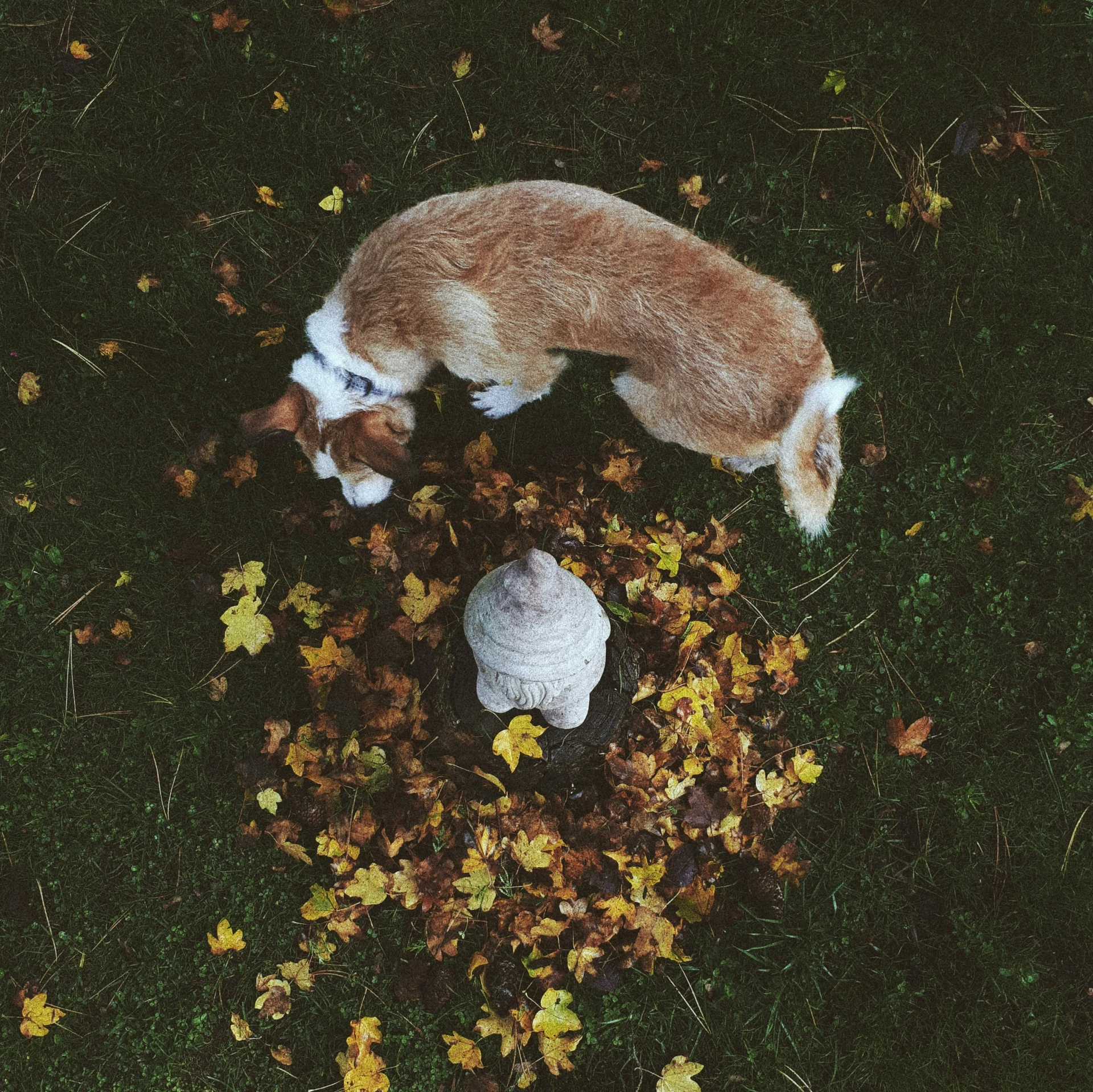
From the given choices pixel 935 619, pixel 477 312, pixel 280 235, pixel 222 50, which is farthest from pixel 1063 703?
pixel 222 50

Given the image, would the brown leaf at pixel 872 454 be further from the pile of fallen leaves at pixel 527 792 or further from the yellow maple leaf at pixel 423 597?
the yellow maple leaf at pixel 423 597

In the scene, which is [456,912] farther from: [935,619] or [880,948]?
[935,619]

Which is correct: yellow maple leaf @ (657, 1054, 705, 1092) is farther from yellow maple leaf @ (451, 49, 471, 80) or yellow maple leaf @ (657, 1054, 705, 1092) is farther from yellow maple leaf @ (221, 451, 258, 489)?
yellow maple leaf @ (451, 49, 471, 80)

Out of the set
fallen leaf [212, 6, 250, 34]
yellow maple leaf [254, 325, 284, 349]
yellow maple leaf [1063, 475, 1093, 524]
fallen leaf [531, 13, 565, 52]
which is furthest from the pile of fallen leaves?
fallen leaf [212, 6, 250, 34]

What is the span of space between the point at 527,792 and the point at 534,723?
20.6 inches

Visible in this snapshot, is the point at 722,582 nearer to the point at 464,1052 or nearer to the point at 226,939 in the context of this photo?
the point at 464,1052

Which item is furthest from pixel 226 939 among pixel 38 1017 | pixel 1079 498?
pixel 1079 498

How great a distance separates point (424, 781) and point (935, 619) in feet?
8.01

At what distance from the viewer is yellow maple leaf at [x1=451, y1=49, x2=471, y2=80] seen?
3.53 m

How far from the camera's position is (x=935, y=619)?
134 inches

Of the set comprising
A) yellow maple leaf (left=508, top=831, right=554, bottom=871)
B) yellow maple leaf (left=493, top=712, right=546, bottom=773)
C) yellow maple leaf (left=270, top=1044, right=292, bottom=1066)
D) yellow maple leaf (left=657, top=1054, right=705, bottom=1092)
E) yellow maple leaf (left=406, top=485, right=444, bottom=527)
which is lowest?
yellow maple leaf (left=270, top=1044, right=292, bottom=1066)

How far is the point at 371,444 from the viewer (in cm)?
272

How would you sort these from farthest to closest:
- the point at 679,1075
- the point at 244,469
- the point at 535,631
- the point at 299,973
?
1. the point at 244,469
2. the point at 299,973
3. the point at 679,1075
4. the point at 535,631

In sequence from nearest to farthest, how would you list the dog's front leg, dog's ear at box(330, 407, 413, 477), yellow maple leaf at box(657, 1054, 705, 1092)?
1. dog's ear at box(330, 407, 413, 477)
2. yellow maple leaf at box(657, 1054, 705, 1092)
3. the dog's front leg
